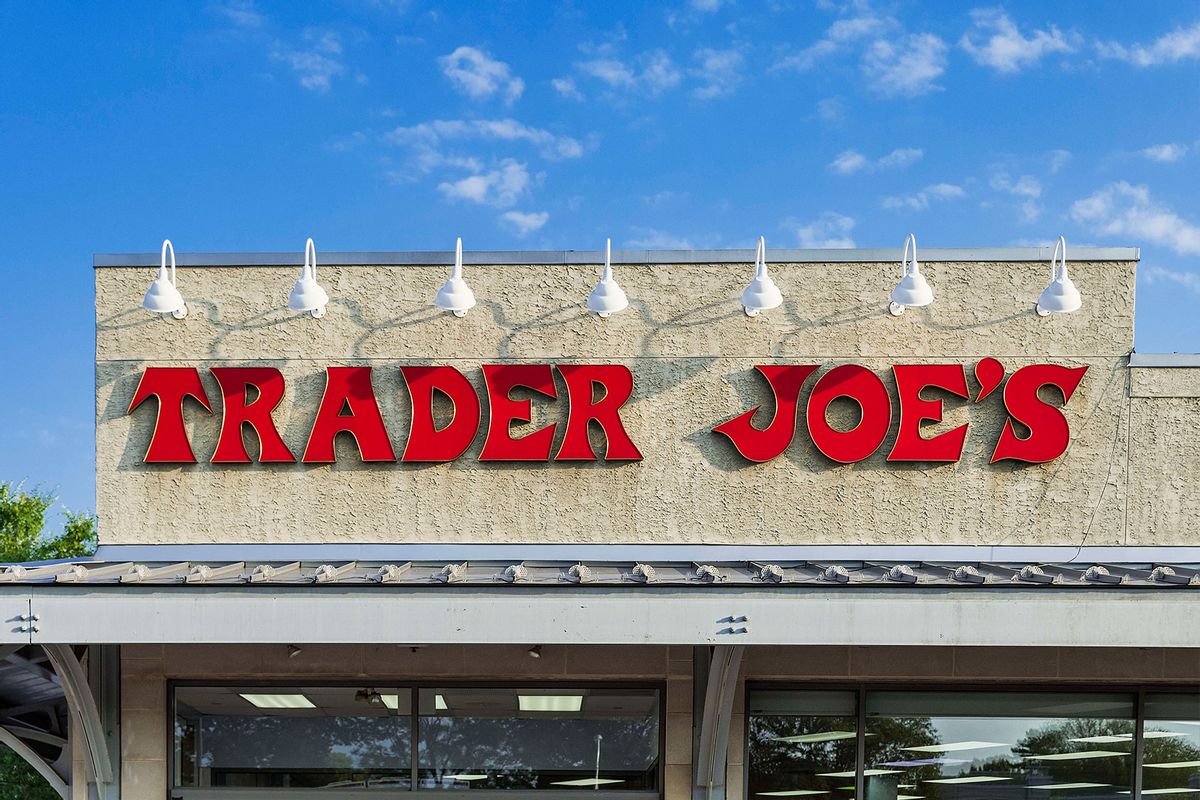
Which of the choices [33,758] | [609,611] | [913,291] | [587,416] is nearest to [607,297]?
[587,416]

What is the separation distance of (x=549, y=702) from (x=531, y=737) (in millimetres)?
306

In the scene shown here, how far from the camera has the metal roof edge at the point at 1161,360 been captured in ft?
26.5

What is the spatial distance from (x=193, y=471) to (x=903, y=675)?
5882mm

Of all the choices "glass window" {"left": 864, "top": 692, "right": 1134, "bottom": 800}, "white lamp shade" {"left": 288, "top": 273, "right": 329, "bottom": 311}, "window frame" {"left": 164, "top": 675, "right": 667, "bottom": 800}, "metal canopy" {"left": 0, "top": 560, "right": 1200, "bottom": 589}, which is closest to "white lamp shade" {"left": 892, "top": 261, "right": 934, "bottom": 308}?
"metal canopy" {"left": 0, "top": 560, "right": 1200, "bottom": 589}

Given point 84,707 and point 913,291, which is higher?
point 913,291

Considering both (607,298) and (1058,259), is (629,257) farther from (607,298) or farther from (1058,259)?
(1058,259)

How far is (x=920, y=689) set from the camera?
25.6 feet

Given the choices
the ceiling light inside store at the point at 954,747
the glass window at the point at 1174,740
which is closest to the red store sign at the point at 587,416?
the glass window at the point at 1174,740

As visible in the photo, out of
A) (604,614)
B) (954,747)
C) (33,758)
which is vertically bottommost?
(33,758)

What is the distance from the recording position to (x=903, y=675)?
7684 mm

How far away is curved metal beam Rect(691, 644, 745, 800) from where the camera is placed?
279 inches

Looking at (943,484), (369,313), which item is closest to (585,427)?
(369,313)

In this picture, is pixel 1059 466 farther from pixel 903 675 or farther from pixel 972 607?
pixel 972 607

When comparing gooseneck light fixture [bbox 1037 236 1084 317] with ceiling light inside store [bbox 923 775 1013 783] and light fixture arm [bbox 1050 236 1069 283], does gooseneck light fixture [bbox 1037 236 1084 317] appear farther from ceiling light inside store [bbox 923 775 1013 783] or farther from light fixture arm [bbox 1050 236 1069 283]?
ceiling light inside store [bbox 923 775 1013 783]
